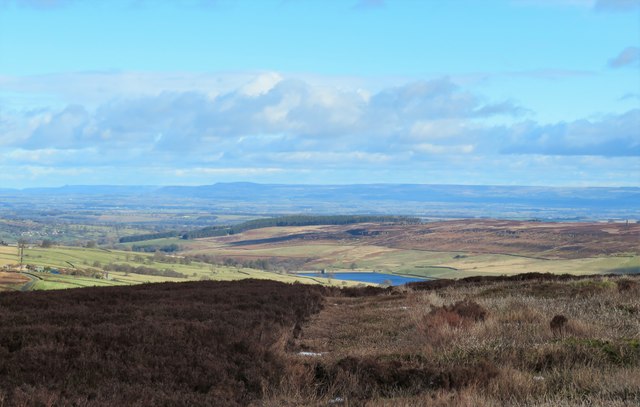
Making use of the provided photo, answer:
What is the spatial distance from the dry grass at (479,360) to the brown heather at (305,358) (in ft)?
0.11

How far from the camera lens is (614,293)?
73.7 ft

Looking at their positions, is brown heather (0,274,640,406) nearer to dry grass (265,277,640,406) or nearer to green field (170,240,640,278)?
dry grass (265,277,640,406)

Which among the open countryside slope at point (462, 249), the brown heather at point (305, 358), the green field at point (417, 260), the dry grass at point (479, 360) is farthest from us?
the open countryside slope at point (462, 249)

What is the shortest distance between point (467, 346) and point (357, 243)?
175426 millimetres

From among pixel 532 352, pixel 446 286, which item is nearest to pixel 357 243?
pixel 446 286

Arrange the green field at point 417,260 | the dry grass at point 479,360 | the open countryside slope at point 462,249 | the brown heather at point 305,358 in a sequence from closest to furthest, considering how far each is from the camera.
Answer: the brown heather at point 305,358
the dry grass at point 479,360
the green field at point 417,260
the open countryside slope at point 462,249

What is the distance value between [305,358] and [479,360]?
3369 millimetres

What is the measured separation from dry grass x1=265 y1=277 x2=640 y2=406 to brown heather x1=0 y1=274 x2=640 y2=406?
3 cm

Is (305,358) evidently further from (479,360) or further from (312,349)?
(479,360)

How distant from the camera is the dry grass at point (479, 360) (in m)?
8.92

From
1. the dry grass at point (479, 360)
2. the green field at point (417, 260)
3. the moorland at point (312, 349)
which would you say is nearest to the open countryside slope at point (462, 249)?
the green field at point (417, 260)

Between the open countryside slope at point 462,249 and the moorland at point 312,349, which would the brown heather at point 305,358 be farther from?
the open countryside slope at point 462,249

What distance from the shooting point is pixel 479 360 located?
11156 millimetres

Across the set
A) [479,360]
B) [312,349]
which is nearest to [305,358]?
[312,349]
